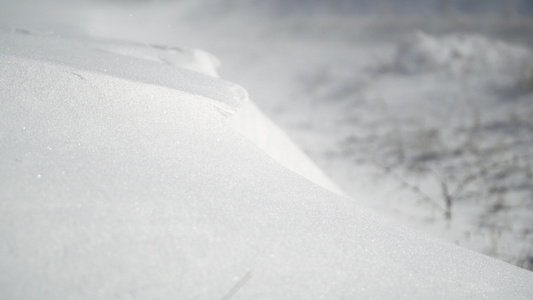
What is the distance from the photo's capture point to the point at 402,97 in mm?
4473

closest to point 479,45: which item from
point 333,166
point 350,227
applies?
point 333,166

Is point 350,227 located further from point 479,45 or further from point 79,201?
point 479,45

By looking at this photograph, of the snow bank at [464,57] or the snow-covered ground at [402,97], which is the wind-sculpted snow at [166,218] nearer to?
the snow-covered ground at [402,97]

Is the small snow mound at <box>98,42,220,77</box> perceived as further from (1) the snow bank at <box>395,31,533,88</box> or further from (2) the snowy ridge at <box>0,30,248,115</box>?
(1) the snow bank at <box>395,31,533,88</box>

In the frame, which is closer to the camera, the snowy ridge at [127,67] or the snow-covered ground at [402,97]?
the snowy ridge at [127,67]

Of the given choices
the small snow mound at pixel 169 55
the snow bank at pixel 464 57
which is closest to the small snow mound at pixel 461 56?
the snow bank at pixel 464 57

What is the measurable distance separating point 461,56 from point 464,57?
0.14 feet

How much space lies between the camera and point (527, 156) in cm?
282

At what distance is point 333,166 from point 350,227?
2.01m

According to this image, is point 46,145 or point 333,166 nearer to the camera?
point 46,145

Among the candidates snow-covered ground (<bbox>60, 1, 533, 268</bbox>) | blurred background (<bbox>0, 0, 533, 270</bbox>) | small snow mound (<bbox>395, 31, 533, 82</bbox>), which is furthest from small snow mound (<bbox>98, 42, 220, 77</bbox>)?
small snow mound (<bbox>395, 31, 533, 82</bbox>)

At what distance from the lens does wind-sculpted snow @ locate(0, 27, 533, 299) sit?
2.17 ft

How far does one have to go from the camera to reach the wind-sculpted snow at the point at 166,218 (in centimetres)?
66

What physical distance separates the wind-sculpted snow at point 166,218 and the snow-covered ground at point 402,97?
1.21 meters
